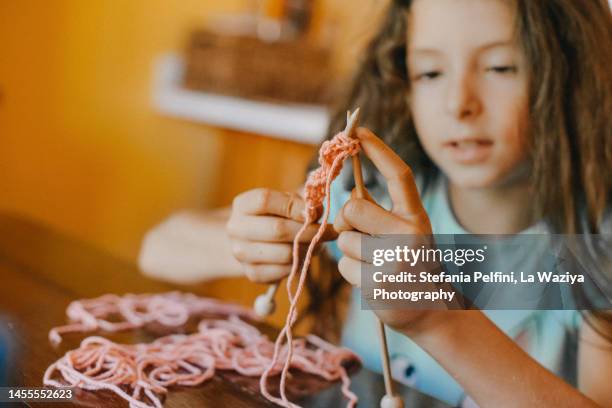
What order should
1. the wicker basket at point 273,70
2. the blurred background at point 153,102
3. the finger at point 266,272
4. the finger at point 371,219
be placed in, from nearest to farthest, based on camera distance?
the finger at point 371,219
the finger at point 266,272
the blurred background at point 153,102
the wicker basket at point 273,70

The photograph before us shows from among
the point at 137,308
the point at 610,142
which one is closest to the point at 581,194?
the point at 610,142

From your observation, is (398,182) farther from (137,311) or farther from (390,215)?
(137,311)

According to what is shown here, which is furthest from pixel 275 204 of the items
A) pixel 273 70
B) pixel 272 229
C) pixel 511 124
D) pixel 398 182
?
pixel 273 70

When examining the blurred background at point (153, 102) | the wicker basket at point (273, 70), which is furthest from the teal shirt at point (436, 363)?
the wicker basket at point (273, 70)

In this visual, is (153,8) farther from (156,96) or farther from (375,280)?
(375,280)

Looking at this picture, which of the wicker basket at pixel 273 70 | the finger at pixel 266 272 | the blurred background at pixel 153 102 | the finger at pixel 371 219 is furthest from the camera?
the wicker basket at pixel 273 70

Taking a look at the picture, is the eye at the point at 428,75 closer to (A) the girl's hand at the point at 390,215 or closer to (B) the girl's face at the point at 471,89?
(B) the girl's face at the point at 471,89

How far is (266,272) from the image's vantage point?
1.72 ft

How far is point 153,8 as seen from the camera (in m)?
1.68

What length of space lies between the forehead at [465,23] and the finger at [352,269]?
213mm

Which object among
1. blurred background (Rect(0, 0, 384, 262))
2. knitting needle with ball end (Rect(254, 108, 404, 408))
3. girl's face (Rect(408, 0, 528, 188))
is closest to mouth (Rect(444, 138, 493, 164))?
girl's face (Rect(408, 0, 528, 188))

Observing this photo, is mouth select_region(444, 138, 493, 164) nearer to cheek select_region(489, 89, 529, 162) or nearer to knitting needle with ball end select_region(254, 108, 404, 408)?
cheek select_region(489, 89, 529, 162)

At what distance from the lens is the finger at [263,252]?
0.51 metres

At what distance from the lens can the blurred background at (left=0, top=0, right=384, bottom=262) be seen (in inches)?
56.7
